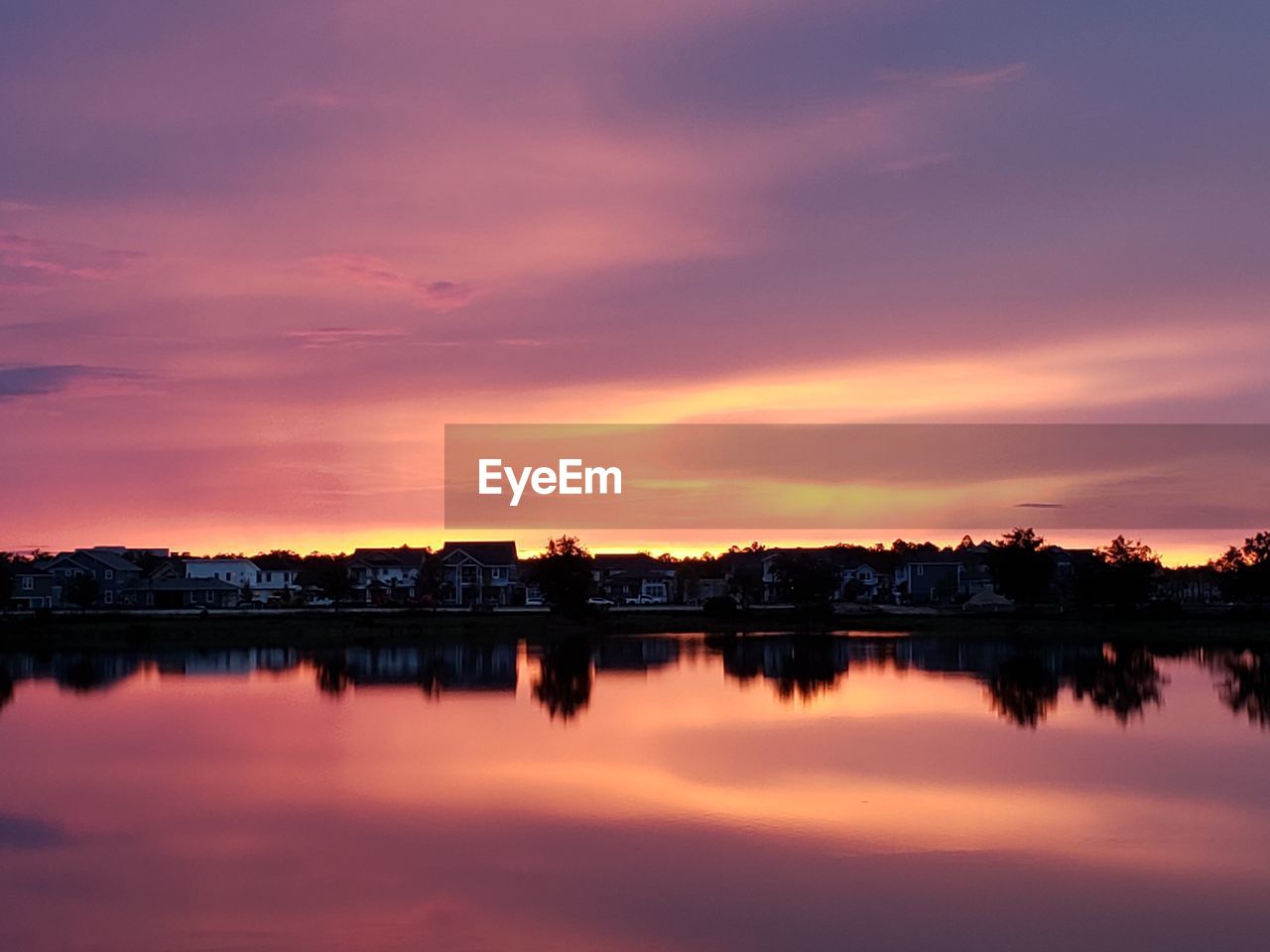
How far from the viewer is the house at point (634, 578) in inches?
5034

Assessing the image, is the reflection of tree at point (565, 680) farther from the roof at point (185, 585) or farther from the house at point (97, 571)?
the house at point (97, 571)

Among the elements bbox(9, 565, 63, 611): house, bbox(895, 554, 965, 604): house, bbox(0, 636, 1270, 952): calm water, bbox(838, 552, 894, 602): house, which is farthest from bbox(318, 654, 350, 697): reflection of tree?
Answer: bbox(838, 552, 894, 602): house

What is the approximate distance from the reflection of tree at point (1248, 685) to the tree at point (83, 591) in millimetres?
70633

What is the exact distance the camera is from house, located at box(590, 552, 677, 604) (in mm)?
127875

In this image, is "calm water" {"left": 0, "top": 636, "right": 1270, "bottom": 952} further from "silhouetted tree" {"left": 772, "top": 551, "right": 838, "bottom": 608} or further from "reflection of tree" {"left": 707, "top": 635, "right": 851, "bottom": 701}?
"silhouetted tree" {"left": 772, "top": 551, "right": 838, "bottom": 608}

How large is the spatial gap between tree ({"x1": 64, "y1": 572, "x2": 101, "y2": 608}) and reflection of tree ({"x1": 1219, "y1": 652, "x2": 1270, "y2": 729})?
7063 cm

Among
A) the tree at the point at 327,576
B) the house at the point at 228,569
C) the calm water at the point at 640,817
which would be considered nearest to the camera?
the calm water at the point at 640,817

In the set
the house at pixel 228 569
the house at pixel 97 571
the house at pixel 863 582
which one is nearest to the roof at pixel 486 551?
the house at pixel 228 569

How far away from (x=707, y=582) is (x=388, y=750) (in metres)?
110

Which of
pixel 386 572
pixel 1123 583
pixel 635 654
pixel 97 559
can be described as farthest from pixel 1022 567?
pixel 97 559

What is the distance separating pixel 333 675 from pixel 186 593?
59075 mm

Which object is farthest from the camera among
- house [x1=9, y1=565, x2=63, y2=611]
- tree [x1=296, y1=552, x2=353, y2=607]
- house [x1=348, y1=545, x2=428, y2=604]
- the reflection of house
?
house [x1=348, y1=545, x2=428, y2=604]

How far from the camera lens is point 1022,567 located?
81688 millimetres

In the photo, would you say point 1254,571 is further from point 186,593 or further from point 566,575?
point 186,593
